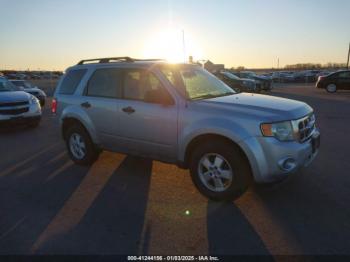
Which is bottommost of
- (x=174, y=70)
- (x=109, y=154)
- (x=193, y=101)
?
(x=109, y=154)

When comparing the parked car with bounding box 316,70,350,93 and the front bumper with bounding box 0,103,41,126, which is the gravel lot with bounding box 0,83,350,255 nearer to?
the front bumper with bounding box 0,103,41,126

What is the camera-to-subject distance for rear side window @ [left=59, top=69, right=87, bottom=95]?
18.8 ft

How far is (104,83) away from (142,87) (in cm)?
88

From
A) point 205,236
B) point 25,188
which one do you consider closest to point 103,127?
point 25,188

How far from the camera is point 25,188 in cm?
478

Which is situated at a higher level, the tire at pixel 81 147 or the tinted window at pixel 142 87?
the tinted window at pixel 142 87

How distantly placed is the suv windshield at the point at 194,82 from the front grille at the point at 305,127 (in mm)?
1300

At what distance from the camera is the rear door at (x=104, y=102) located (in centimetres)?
505

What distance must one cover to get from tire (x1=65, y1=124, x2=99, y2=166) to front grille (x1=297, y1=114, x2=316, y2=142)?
→ 3.45m

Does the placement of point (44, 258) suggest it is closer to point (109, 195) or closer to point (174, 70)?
point (109, 195)

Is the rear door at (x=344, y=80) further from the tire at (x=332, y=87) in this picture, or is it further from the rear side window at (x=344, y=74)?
the tire at (x=332, y=87)

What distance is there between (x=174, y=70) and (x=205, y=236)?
2.53 meters

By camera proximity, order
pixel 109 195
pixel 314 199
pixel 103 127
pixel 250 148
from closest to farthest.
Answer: pixel 250 148 → pixel 314 199 → pixel 109 195 → pixel 103 127

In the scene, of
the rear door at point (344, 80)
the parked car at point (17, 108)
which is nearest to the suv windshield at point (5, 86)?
the parked car at point (17, 108)
